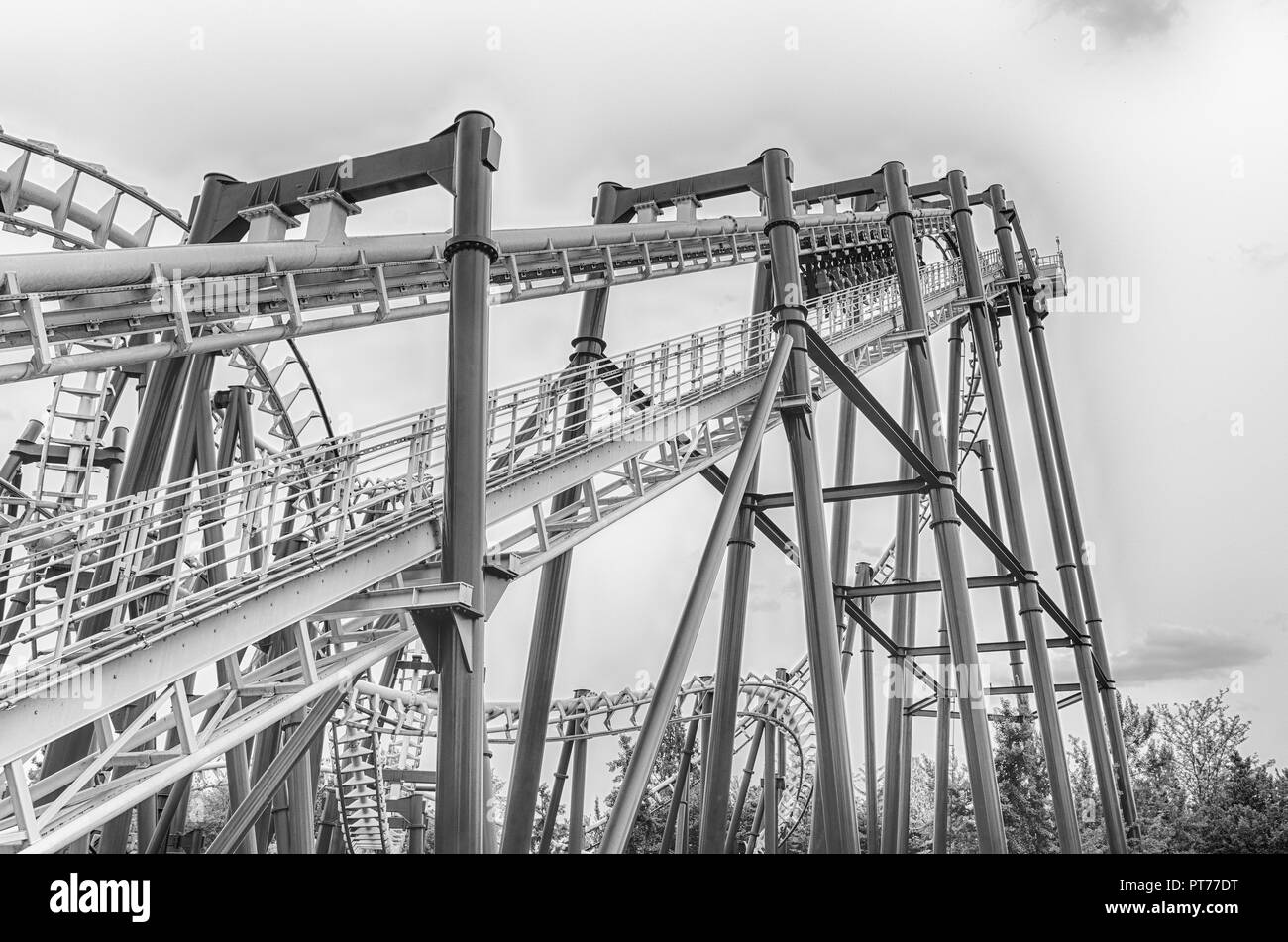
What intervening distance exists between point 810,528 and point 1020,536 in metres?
7.51

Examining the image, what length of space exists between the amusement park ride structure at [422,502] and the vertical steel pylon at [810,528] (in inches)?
1.2

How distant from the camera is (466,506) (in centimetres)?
662

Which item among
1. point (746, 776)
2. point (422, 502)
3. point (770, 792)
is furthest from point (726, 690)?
point (746, 776)

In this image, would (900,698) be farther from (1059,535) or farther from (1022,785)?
(1022,785)

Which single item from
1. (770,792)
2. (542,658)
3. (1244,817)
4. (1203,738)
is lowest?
(1244,817)

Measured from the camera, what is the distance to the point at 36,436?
1508 centimetres

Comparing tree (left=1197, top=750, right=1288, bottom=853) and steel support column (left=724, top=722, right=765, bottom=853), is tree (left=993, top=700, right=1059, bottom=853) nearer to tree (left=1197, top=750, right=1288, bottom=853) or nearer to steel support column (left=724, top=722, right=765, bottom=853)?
tree (left=1197, top=750, right=1288, bottom=853)

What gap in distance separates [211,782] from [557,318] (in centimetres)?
2448

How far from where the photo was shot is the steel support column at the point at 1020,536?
1441cm

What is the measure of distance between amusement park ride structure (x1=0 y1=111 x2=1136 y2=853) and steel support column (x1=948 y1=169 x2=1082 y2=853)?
2.0 inches

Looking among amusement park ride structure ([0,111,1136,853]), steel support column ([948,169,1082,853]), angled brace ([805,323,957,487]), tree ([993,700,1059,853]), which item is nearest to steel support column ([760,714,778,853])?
amusement park ride structure ([0,111,1136,853])

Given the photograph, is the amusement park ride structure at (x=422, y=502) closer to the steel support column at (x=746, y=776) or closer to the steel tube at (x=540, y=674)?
the steel tube at (x=540, y=674)
